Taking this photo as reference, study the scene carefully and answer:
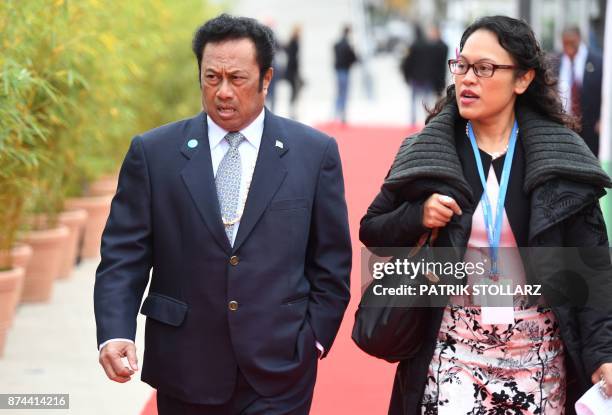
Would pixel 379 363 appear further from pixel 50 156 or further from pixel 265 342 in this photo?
pixel 265 342

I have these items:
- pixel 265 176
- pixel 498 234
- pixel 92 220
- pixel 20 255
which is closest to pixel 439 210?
pixel 498 234

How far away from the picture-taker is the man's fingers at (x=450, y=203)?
10.5ft

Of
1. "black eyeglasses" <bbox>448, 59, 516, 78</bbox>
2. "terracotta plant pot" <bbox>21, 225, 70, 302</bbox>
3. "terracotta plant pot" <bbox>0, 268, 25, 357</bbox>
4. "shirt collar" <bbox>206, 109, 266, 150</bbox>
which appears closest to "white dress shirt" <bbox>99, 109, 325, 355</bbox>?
"shirt collar" <bbox>206, 109, 266, 150</bbox>

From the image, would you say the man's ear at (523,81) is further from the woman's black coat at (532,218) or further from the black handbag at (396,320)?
the black handbag at (396,320)

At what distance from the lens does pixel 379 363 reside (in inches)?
262

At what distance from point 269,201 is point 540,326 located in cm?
85

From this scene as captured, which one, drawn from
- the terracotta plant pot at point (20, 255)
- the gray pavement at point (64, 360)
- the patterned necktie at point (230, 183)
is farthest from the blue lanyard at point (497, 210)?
the terracotta plant pot at point (20, 255)

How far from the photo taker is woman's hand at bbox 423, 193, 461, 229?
319 centimetres

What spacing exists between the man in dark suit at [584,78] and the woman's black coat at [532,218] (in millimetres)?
5765

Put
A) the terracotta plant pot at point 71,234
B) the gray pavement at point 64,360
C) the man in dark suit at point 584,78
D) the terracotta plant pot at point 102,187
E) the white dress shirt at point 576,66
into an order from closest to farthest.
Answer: the gray pavement at point 64,360, the man in dark suit at point 584,78, the white dress shirt at point 576,66, the terracotta plant pot at point 71,234, the terracotta plant pot at point 102,187

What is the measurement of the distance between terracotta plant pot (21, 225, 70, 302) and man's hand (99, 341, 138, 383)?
17.0 ft

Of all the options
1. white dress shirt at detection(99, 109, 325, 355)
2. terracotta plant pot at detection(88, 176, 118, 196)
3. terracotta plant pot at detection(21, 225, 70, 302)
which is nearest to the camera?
white dress shirt at detection(99, 109, 325, 355)

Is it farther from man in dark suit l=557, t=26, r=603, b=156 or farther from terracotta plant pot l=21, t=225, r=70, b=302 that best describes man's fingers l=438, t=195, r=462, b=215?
man in dark suit l=557, t=26, r=603, b=156

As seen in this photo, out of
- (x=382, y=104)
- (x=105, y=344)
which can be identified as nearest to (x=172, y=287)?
(x=105, y=344)
